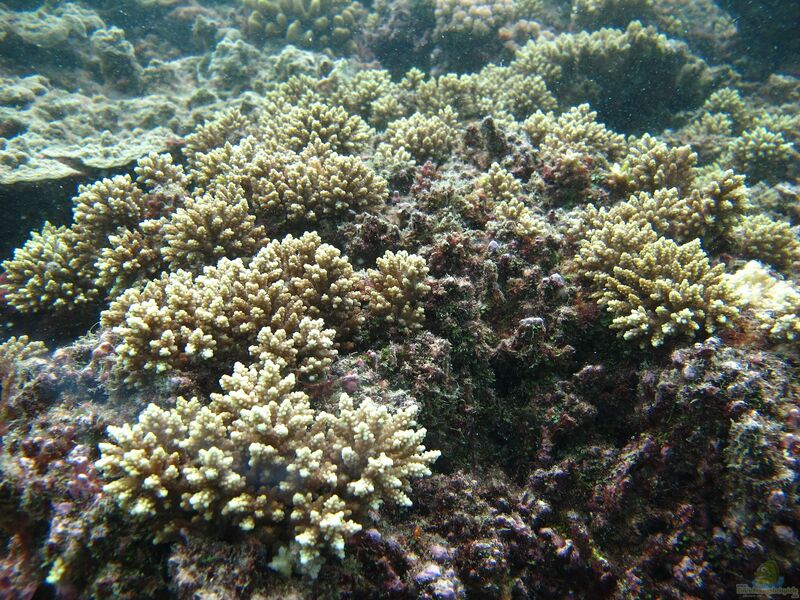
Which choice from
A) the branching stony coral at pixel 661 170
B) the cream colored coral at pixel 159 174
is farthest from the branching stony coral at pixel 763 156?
the cream colored coral at pixel 159 174

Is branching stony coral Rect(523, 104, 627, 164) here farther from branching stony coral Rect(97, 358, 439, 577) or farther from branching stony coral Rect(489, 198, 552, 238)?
branching stony coral Rect(97, 358, 439, 577)

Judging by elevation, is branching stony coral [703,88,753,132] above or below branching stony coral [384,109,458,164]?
above

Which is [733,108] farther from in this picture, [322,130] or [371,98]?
[322,130]

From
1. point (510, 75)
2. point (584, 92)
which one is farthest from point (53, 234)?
point (584, 92)

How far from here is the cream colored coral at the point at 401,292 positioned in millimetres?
3545

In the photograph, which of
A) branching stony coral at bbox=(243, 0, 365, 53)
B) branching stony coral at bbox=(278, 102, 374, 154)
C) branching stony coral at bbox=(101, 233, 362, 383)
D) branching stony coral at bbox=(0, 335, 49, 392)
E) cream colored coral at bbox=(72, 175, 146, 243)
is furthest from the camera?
branching stony coral at bbox=(243, 0, 365, 53)

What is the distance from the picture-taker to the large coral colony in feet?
8.17

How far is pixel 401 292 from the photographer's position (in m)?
3.56

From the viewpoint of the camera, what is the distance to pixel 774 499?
2428mm

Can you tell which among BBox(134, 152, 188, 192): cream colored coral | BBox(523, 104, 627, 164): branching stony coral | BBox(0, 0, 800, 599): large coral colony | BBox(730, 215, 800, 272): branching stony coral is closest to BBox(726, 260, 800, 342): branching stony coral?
BBox(0, 0, 800, 599): large coral colony

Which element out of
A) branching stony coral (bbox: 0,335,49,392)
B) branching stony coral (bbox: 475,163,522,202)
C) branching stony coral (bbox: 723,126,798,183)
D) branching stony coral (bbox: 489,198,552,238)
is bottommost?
branching stony coral (bbox: 0,335,49,392)

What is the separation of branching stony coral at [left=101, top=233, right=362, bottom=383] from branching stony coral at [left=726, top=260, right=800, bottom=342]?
3169mm

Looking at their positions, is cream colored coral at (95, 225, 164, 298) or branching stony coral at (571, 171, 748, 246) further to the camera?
cream colored coral at (95, 225, 164, 298)

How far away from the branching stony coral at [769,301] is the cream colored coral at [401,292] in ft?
8.25
